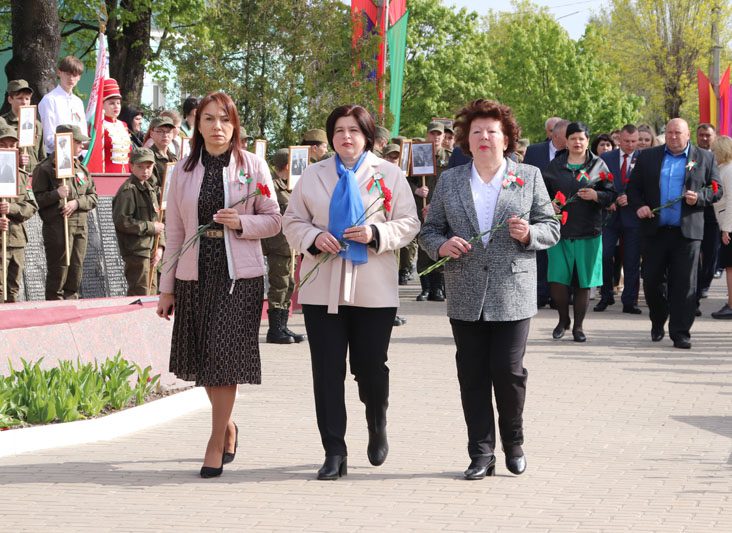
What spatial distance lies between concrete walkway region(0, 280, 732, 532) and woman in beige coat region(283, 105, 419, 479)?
0.43 m

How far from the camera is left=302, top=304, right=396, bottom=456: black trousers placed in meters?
7.40

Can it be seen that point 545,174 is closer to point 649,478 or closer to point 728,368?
point 728,368

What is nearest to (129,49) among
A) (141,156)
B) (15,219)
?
(141,156)

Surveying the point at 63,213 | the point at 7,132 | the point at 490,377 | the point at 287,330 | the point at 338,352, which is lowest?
the point at 287,330

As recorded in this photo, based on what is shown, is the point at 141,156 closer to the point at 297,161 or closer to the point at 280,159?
the point at 280,159

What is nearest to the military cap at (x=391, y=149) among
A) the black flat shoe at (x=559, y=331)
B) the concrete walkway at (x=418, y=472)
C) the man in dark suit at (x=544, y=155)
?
the man in dark suit at (x=544, y=155)

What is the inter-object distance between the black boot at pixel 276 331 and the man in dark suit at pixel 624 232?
5120 millimetres

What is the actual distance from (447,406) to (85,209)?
18.1 ft

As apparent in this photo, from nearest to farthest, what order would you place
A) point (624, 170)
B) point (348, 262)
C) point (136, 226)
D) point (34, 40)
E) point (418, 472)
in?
point (348, 262), point (418, 472), point (136, 226), point (624, 170), point (34, 40)

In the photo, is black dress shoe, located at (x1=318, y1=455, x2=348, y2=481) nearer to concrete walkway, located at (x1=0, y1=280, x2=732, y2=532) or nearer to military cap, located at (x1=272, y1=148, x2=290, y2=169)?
concrete walkway, located at (x1=0, y1=280, x2=732, y2=532)

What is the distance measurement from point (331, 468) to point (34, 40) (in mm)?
15201

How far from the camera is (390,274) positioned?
24.4 ft

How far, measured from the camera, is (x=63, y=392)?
27.9 ft

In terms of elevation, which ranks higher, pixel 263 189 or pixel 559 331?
A: pixel 263 189
